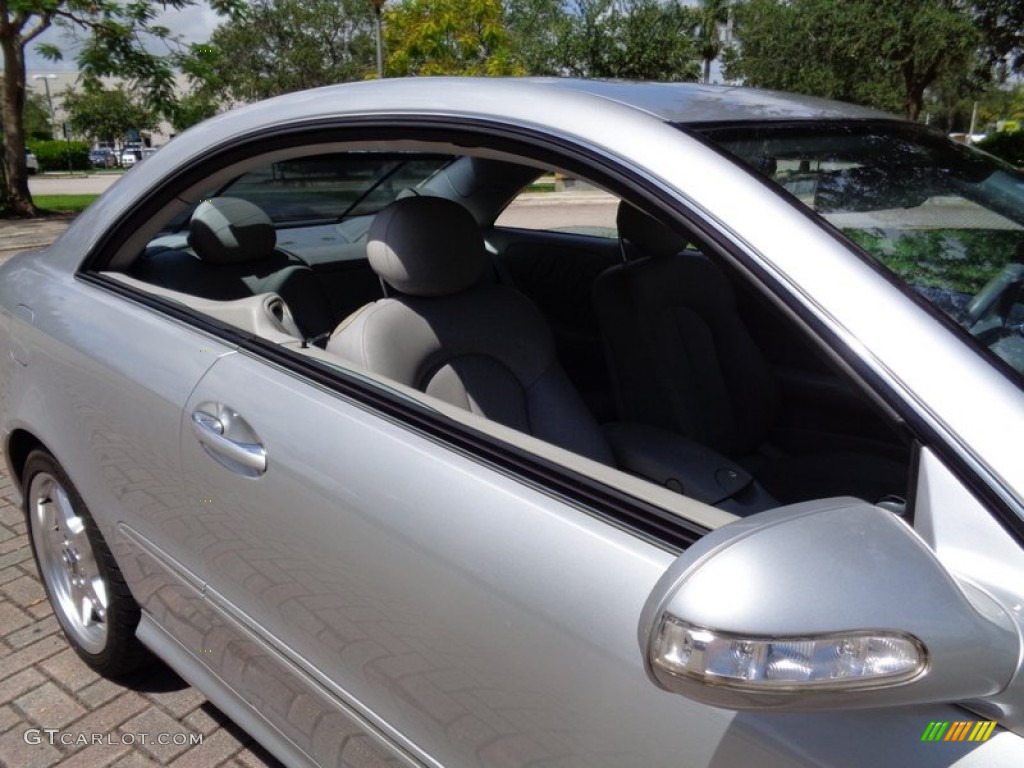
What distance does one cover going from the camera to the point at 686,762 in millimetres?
1135

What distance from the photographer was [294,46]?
40438 mm

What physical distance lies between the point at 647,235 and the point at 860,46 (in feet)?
73.3

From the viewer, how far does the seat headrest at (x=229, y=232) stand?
9.58 feet

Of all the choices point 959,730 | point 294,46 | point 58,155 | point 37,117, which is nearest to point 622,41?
point 294,46

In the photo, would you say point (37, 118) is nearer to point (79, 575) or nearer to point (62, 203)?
point (62, 203)

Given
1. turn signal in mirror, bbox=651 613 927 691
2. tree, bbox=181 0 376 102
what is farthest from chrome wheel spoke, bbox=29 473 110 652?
tree, bbox=181 0 376 102

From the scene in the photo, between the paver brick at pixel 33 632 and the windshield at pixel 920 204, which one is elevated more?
the windshield at pixel 920 204

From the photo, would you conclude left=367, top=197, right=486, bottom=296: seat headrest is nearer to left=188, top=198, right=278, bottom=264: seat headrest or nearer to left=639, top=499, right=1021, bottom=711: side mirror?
left=188, top=198, right=278, bottom=264: seat headrest

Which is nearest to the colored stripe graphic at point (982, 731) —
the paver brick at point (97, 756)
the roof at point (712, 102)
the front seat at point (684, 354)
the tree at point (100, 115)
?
the roof at point (712, 102)

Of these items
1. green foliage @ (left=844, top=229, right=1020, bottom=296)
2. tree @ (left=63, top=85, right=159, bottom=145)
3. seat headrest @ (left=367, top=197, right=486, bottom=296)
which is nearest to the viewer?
green foliage @ (left=844, top=229, right=1020, bottom=296)

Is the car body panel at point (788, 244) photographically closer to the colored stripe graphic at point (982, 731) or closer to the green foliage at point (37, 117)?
the colored stripe graphic at point (982, 731)

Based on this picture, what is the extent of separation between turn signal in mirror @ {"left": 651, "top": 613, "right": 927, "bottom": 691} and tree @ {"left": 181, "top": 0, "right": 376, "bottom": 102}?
40.7 meters

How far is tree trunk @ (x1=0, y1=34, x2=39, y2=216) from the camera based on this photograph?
16.7m

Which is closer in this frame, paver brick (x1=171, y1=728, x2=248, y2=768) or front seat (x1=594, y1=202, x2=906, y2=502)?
paver brick (x1=171, y1=728, x2=248, y2=768)
